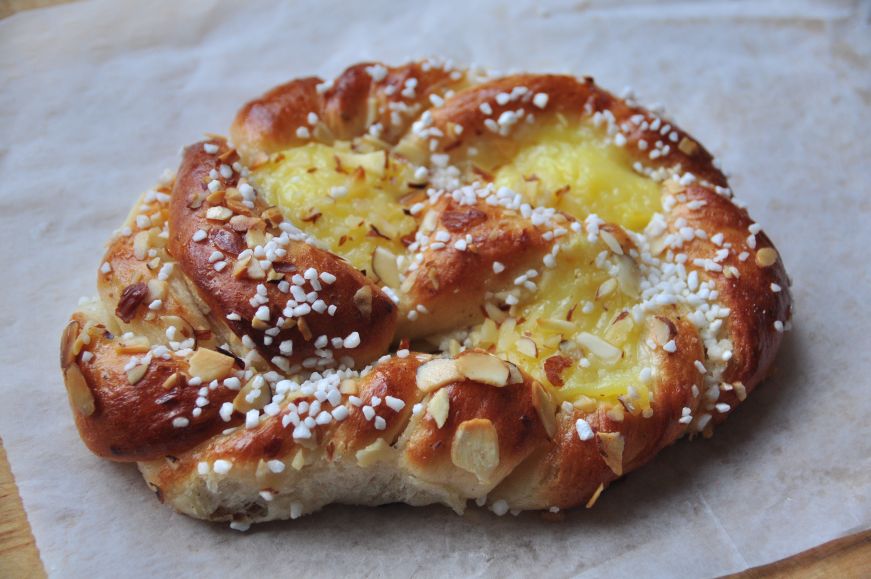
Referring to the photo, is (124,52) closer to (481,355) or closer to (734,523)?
(481,355)

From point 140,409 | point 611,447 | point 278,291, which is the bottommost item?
point 611,447

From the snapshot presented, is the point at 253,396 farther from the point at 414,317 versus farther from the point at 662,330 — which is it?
the point at 662,330

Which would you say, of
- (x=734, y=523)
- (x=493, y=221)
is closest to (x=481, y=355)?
(x=493, y=221)

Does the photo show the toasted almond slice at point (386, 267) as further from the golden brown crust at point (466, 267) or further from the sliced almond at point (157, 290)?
the sliced almond at point (157, 290)

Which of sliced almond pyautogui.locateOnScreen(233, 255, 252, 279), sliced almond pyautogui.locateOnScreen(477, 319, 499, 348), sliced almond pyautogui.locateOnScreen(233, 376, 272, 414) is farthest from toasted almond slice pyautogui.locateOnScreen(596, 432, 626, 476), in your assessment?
sliced almond pyautogui.locateOnScreen(233, 255, 252, 279)

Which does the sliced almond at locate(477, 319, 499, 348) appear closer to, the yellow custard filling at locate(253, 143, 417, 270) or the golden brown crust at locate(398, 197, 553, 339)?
the golden brown crust at locate(398, 197, 553, 339)

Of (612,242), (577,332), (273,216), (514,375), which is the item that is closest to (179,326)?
(273,216)
